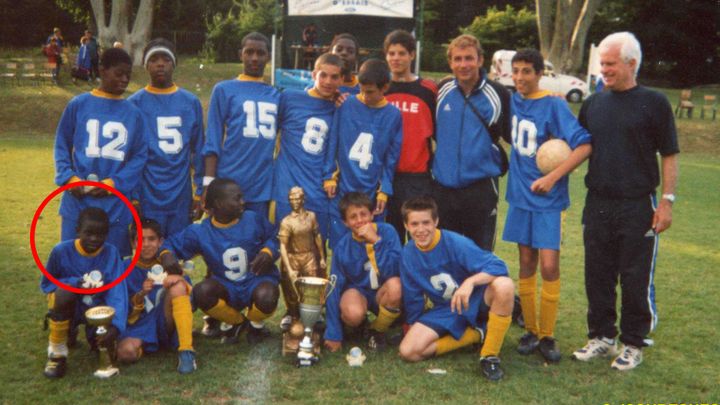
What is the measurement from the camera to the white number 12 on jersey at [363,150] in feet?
18.3

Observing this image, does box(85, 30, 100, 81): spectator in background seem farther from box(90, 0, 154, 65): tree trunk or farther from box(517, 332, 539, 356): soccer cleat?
box(517, 332, 539, 356): soccer cleat

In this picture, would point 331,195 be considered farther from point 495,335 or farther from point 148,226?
point 495,335

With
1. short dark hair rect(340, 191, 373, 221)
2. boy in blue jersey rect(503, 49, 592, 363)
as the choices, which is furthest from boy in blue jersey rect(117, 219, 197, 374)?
boy in blue jersey rect(503, 49, 592, 363)

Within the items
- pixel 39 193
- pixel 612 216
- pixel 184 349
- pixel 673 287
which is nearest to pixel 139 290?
pixel 184 349

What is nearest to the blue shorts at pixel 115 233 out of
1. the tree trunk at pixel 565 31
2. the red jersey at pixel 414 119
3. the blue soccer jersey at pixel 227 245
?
the blue soccer jersey at pixel 227 245

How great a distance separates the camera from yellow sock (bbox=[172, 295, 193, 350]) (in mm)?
4828

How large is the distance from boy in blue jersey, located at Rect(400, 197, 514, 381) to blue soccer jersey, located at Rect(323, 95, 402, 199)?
1.97 ft

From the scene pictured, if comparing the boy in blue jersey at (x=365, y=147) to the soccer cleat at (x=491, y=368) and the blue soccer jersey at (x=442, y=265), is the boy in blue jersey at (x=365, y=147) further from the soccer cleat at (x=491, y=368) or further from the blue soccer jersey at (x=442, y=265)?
the soccer cleat at (x=491, y=368)

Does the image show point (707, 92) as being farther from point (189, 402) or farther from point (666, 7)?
point (189, 402)

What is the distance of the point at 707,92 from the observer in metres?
38.1

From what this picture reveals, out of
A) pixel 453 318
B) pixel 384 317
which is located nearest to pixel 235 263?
pixel 384 317

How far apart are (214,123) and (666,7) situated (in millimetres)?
Result: 42952

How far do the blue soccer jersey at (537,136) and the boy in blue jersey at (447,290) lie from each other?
53cm

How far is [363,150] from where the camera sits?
18.3ft
